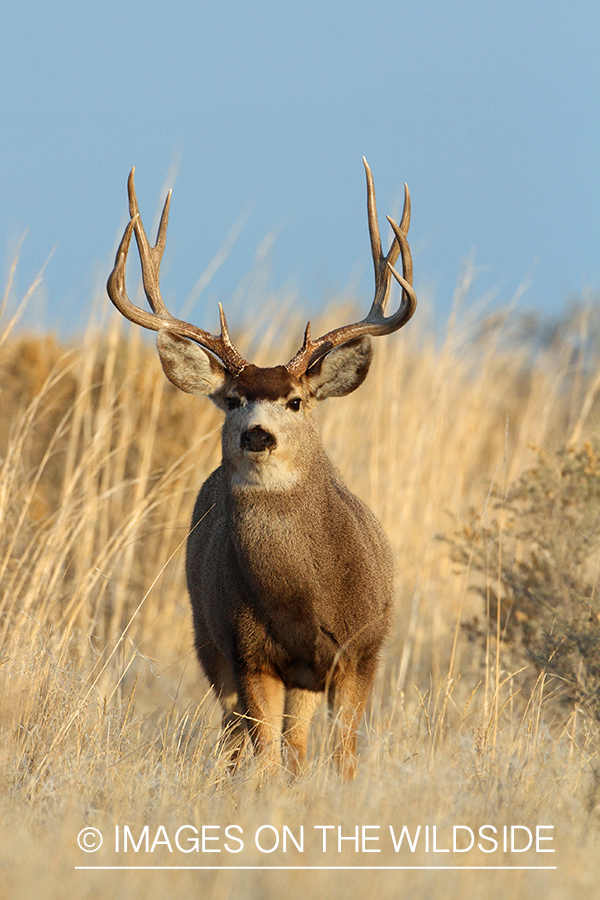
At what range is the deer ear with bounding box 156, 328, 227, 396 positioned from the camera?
16.6 ft

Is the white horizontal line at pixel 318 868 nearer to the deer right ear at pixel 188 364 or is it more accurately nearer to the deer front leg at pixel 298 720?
the deer front leg at pixel 298 720

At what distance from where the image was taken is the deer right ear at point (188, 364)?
5.07 m

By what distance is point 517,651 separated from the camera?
21.1 feet

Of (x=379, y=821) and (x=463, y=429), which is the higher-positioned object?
(x=463, y=429)

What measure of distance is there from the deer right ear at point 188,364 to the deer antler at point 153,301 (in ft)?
0.17

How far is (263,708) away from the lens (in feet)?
15.3

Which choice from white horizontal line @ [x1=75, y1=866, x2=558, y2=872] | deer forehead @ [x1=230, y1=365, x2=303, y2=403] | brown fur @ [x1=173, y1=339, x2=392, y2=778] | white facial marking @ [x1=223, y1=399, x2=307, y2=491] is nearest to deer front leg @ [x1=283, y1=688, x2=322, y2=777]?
brown fur @ [x1=173, y1=339, x2=392, y2=778]

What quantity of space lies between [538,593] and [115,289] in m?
3.02

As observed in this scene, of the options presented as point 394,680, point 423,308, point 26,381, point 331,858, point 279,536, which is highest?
point 423,308

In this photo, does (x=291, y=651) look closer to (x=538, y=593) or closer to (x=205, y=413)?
(x=538, y=593)

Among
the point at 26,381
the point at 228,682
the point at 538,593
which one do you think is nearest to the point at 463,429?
the point at 538,593

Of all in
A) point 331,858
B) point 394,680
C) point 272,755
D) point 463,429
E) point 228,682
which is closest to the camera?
point 331,858

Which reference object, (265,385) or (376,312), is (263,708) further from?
(376,312)

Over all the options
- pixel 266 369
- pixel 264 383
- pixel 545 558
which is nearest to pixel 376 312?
pixel 266 369
